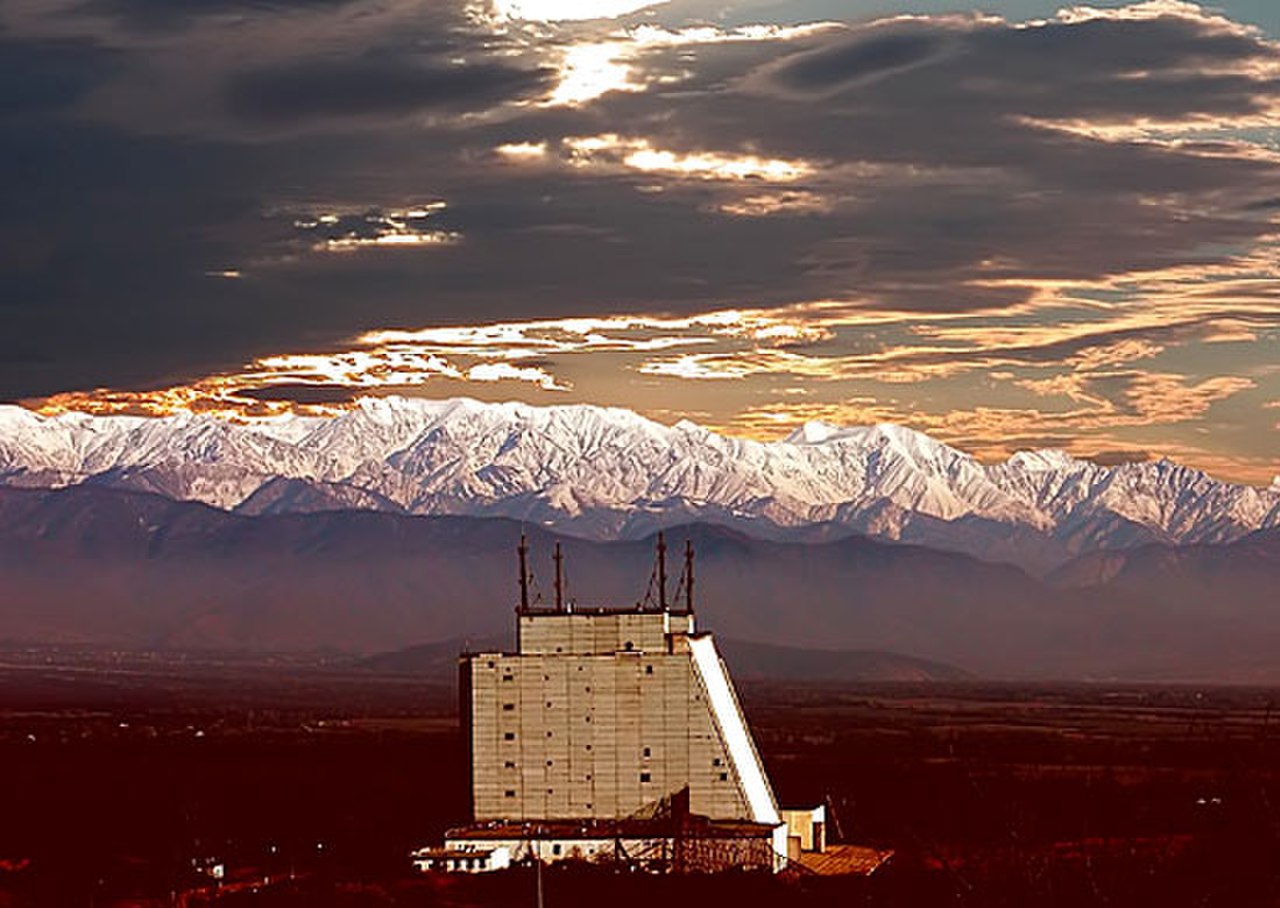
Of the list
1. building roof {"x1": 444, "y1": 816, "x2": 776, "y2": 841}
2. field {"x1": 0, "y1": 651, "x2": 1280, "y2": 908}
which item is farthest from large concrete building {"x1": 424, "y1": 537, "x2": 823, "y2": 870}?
field {"x1": 0, "y1": 651, "x2": 1280, "y2": 908}

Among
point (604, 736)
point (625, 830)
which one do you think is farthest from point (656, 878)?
point (604, 736)

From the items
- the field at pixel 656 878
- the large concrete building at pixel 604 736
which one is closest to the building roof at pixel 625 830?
the large concrete building at pixel 604 736

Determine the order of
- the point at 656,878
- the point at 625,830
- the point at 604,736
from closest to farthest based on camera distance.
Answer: the point at 656,878 → the point at 625,830 → the point at 604,736

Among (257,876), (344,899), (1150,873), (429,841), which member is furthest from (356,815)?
(1150,873)

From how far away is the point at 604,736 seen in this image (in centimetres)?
10469

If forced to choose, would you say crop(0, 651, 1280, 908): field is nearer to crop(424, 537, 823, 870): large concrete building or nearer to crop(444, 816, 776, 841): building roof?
crop(444, 816, 776, 841): building roof

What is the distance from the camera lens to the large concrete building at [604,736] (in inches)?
4067

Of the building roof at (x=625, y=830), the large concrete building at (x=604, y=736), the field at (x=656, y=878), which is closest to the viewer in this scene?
the field at (x=656, y=878)

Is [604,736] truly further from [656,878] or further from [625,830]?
[656,878]

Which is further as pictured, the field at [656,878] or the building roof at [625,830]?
the building roof at [625,830]

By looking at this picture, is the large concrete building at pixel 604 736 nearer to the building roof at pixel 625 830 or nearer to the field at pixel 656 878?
the building roof at pixel 625 830

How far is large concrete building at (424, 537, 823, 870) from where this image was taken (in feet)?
339

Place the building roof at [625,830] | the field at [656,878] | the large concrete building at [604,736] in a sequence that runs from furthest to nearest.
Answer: the large concrete building at [604,736]
the building roof at [625,830]
the field at [656,878]

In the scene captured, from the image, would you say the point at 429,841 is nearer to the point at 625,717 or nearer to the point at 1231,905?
the point at 625,717
